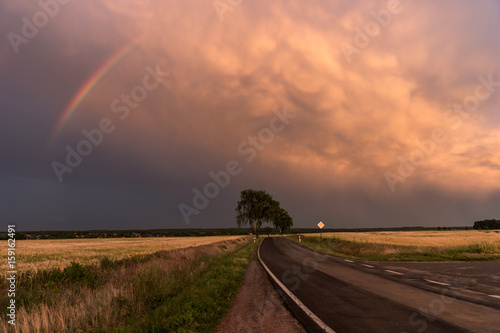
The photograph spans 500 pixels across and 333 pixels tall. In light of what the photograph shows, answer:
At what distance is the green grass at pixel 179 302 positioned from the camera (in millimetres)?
5754

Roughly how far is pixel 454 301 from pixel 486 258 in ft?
54.5

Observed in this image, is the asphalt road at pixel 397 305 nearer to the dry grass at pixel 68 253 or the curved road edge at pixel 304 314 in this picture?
the curved road edge at pixel 304 314

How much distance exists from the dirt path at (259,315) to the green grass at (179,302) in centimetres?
30

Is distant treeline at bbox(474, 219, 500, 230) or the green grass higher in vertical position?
the green grass

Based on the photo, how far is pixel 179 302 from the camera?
7422mm

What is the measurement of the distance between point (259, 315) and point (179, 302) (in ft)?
7.51

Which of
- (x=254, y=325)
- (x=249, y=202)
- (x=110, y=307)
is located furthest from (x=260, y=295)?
(x=249, y=202)

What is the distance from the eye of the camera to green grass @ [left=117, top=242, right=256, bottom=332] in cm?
575

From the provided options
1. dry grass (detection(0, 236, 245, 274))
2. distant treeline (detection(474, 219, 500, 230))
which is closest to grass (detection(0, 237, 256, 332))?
dry grass (detection(0, 236, 245, 274))

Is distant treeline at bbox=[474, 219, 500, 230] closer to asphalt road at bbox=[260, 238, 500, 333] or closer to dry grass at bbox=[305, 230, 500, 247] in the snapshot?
dry grass at bbox=[305, 230, 500, 247]

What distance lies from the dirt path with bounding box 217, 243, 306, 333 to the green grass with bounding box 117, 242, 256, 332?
0.99 feet

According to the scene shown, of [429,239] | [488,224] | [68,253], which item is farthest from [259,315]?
[488,224]

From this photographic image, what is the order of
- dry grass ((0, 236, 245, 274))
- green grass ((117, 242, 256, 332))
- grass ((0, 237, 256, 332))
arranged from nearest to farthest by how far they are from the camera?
grass ((0, 237, 256, 332)) → green grass ((117, 242, 256, 332)) → dry grass ((0, 236, 245, 274))

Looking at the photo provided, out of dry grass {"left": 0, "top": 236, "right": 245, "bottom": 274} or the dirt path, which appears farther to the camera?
dry grass {"left": 0, "top": 236, "right": 245, "bottom": 274}
